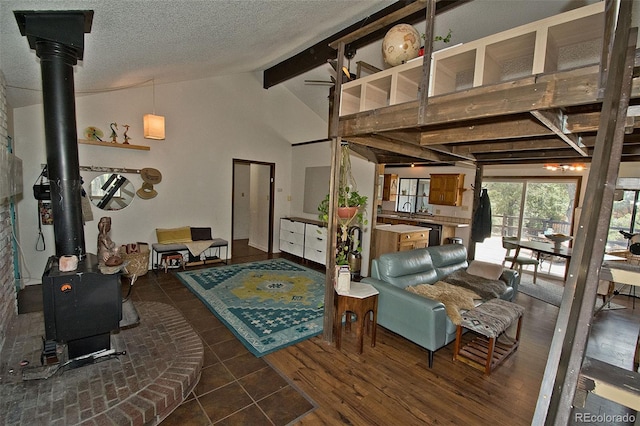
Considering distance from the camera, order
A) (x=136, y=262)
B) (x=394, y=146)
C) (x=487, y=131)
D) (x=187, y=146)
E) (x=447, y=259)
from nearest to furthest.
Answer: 1. (x=487, y=131)
2. (x=394, y=146)
3. (x=447, y=259)
4. (x=136, y=262)
5. (x=187, y=146)

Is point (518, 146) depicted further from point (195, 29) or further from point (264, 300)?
point (264, 300)

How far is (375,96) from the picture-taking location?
2650 millimetres

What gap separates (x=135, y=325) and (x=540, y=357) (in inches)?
159

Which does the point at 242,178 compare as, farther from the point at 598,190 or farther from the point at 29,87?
the point at 598,190

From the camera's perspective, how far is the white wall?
4238mm

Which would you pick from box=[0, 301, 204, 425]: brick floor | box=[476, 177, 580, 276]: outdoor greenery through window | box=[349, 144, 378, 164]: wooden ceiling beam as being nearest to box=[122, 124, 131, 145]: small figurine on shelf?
box=[0, 301, 204, 425]: brick floor

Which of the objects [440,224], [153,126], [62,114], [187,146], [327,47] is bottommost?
[440,224]

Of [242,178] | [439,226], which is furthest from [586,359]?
[242,178]

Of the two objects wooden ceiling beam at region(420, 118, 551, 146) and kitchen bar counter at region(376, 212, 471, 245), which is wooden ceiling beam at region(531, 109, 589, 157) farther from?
kitchen bar counter at region(376, 212, 471, 245)

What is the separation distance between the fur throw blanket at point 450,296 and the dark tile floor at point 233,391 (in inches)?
61.4

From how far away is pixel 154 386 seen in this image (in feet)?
6.76

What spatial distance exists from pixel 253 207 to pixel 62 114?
539cm

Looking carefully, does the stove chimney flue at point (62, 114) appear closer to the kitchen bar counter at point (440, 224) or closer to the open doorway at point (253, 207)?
the open doorway at point (253, 207)

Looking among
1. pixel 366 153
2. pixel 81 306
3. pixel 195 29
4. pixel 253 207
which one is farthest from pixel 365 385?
pixel 253 207
